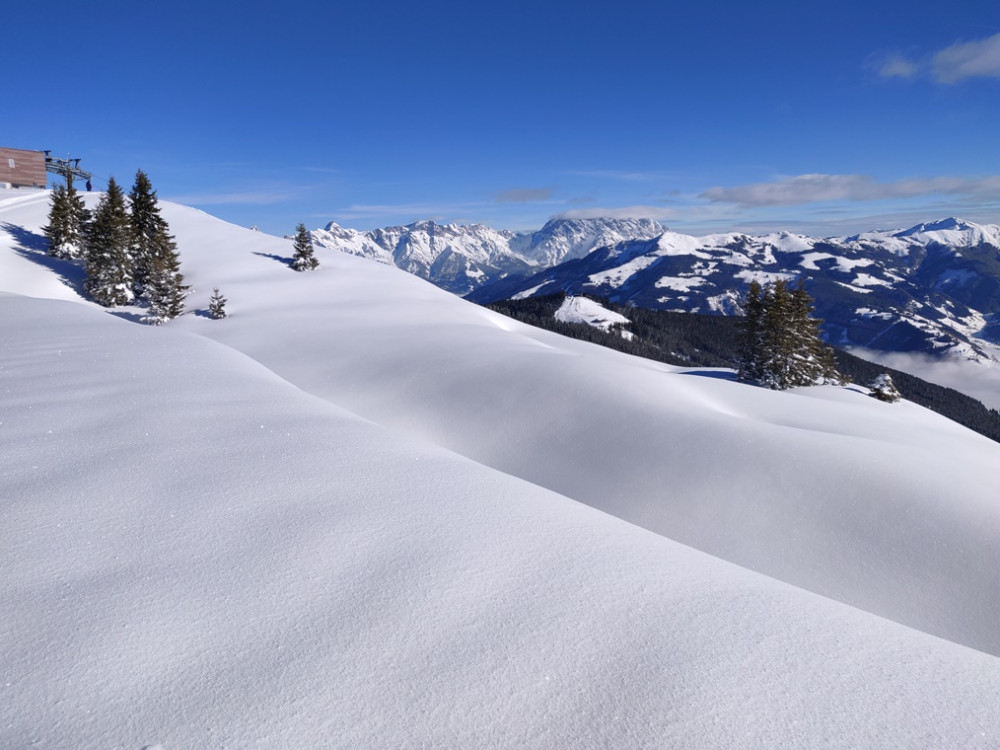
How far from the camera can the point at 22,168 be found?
260 feet

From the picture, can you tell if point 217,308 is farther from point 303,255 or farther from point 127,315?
point 303,255

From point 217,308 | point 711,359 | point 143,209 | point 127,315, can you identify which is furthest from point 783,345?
point 711,359

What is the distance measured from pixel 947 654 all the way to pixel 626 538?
3.56 meters

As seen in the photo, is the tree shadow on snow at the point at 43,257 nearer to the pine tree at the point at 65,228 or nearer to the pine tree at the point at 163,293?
the pine tree at the point at 65,228

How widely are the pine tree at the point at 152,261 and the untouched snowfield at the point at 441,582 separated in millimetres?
24487

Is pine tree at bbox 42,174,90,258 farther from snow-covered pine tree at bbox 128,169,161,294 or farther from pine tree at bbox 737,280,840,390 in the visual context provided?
pine tree at bbox 737,280,840,390

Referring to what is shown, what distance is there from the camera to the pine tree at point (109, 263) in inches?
1582

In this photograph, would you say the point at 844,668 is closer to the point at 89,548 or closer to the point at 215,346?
the point at 89,548

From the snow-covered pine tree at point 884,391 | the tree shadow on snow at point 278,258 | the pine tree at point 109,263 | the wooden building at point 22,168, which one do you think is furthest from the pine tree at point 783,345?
the wooden building at point 22,168

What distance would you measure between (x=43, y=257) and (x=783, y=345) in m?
62.5

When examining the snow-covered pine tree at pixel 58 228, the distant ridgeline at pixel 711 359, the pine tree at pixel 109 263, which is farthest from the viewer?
the distant ridgeline at pixel 711 359

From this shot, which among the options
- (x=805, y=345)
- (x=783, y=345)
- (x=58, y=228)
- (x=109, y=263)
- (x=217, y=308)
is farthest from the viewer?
(x=58, y=228)

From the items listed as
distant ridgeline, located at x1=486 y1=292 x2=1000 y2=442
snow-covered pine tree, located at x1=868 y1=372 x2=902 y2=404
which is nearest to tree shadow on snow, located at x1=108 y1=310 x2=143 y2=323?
snow-covered pine tree, located at x1=868 y1=372 x2=902 y2=404

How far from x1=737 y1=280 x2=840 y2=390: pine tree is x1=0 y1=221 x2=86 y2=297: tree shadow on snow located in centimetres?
5267
